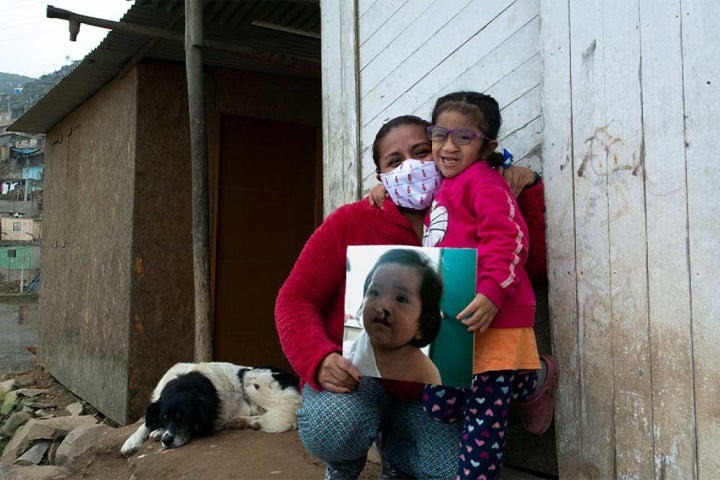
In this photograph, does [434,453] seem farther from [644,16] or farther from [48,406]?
[48,406]

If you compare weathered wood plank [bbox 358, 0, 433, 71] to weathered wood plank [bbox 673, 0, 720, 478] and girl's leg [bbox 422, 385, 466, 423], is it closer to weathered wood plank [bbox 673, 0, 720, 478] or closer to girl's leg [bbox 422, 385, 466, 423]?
weathered wood plank [bbox 673, 0, 720, 478]

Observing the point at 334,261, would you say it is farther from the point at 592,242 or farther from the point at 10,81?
the point at 10,81

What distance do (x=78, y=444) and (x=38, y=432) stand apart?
1306mm

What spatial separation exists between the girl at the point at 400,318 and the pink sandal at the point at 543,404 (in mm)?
415

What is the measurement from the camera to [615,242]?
1.86 metres

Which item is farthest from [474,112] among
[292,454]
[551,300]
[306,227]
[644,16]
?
[306,227]

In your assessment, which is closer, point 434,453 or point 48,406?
point 434,453

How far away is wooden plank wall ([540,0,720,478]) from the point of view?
161 centimetres

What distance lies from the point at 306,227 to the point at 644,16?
5398 millimetres

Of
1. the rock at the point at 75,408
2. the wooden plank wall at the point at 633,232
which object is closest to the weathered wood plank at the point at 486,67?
the wooden plank wall at the point at 633,232

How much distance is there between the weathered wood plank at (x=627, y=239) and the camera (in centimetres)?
177

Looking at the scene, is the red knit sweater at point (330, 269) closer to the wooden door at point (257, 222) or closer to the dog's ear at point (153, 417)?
the dog's ear at point (153, 417)

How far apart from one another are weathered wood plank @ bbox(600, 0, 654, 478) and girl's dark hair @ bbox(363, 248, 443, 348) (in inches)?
21.2

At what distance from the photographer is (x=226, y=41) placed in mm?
5734
